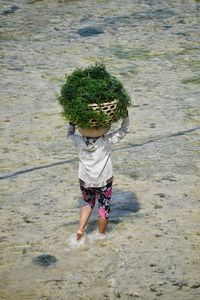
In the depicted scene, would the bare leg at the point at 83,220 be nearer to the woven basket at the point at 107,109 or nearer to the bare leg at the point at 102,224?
the bare leg at the point at 102,224

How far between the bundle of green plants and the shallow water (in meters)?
0.88

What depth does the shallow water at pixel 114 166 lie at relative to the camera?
344 centimetres

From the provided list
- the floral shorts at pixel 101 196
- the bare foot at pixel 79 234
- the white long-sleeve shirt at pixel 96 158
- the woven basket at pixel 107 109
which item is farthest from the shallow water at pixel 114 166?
the woven basket at pixel 107 109

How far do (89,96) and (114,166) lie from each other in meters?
1.57

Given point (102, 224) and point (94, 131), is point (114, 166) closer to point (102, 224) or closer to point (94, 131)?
point (102, 224)

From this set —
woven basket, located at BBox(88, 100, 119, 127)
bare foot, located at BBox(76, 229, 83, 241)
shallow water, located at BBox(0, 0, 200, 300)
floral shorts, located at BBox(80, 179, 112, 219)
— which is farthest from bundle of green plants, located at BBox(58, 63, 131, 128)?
shallow water, located at BBox(0, 0, 200, 300)

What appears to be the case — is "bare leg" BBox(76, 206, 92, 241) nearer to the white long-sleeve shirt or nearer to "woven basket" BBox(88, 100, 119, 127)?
Result: the white long-sleeve shirt

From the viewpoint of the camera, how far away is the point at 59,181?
4.69 metres

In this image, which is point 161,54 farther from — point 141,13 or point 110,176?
point 110,176

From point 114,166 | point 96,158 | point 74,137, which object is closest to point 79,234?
point 96,158

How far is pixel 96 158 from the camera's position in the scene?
12.1 ft

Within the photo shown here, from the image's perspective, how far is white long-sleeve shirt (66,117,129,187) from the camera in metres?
3.67

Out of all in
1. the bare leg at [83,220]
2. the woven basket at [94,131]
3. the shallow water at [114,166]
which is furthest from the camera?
the bare leg at [83,220]

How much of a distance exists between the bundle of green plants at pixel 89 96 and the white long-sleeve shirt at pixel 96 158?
0.16 meters
